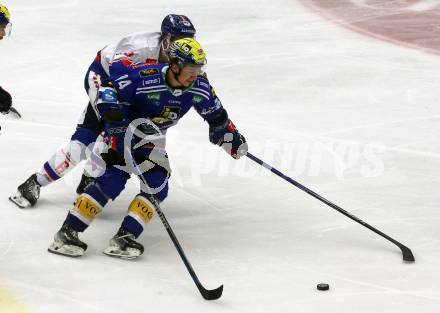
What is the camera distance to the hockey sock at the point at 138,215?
590cm

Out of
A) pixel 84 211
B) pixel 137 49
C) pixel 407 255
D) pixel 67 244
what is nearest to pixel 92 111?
pixel 137 49

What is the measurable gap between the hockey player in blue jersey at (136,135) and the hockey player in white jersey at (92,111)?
0.68 meters

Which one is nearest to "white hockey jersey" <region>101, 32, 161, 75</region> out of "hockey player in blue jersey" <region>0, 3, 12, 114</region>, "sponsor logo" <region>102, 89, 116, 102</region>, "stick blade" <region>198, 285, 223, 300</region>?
"sponsor logo" <region>102, 89, 116, 102</region>

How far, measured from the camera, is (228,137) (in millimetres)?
6496

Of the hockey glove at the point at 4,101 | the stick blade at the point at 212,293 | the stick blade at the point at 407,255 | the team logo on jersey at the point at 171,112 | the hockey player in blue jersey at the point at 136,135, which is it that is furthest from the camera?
the team logo on jersey at the point at 171,112

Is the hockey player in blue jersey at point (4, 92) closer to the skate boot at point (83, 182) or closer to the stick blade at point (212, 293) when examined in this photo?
the skate boot at point (83, 182)

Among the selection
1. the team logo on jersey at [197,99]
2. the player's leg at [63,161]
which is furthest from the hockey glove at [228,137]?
the player's leg at [63,161]

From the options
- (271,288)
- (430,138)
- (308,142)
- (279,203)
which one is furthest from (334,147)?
(271,288)

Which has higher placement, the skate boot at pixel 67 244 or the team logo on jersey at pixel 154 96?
the team logo on jersey at pixel 154 96

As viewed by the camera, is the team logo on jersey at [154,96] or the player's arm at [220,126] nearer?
the team logo on jersey at [154,96]

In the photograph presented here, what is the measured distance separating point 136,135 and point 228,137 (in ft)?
2.47

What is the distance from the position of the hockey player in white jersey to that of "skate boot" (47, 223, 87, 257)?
90 cm

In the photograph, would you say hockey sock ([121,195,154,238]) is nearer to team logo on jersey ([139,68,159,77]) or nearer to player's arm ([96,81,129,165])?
player's arm ([96,81,129,165])

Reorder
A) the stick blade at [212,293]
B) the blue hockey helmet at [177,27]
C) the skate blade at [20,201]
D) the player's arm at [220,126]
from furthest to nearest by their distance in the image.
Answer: the blue hockey helmet at [177,27] → the skate blade at [20,201] → the player's arm at [220,126] → the stick blade at [212,293]
